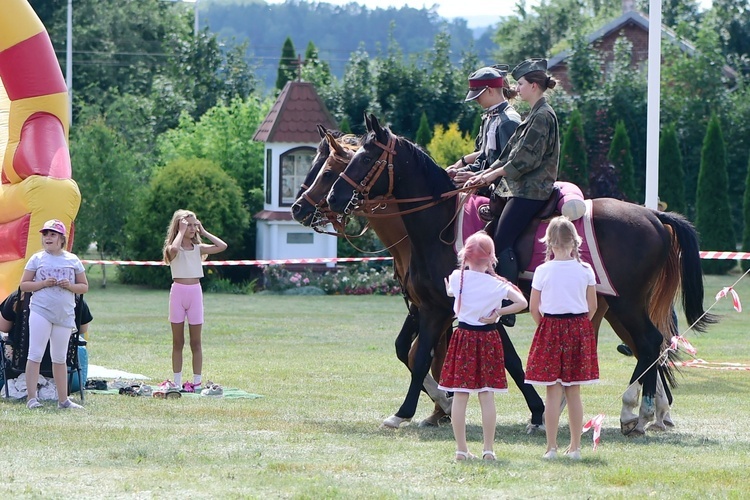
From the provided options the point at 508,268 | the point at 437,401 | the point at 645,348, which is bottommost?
the point at 437,401

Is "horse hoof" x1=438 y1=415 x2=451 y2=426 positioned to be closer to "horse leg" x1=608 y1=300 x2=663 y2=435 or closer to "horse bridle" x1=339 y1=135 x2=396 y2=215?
"horse leg" x1=608 y1=300 x2=663 y2=435

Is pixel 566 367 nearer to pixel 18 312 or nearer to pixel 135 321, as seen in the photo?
pixel 18 312

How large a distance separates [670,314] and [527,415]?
1.50m

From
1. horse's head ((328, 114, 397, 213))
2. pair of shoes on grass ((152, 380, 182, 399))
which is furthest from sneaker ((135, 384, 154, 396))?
horse's head ((328, 114, 397, 213))

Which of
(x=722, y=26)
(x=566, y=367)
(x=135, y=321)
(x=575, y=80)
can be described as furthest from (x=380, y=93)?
(x=566, y=367)

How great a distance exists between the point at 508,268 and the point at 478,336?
4.72ft

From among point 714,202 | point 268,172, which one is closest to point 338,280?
point 268,172

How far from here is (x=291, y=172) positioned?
100 ft

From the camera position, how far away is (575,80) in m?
38.8

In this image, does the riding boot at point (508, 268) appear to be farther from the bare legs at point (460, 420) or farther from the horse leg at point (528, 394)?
the bare legs at point (460, 420)

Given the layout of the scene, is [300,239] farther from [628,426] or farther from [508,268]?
[628,426]

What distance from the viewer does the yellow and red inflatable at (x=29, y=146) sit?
13.1 m

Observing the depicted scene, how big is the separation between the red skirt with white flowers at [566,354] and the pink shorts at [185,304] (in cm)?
457

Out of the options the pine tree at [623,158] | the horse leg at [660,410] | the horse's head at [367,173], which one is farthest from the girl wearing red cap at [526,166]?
the pine tree at [623,158]
